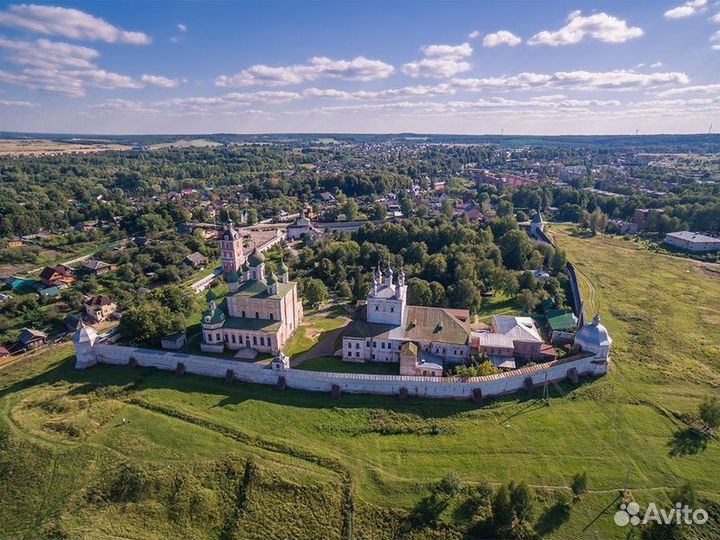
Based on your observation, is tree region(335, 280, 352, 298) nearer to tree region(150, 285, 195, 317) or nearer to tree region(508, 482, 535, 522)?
tree region(150, 285, 195, 317)

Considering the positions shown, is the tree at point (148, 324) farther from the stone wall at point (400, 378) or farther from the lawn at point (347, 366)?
the lawn at point (347, 366)

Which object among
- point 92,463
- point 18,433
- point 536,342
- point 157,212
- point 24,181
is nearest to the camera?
point 92,463

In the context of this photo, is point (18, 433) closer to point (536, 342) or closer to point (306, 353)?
point (306, 353)

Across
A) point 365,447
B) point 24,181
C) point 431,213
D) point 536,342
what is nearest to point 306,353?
point 365,447
